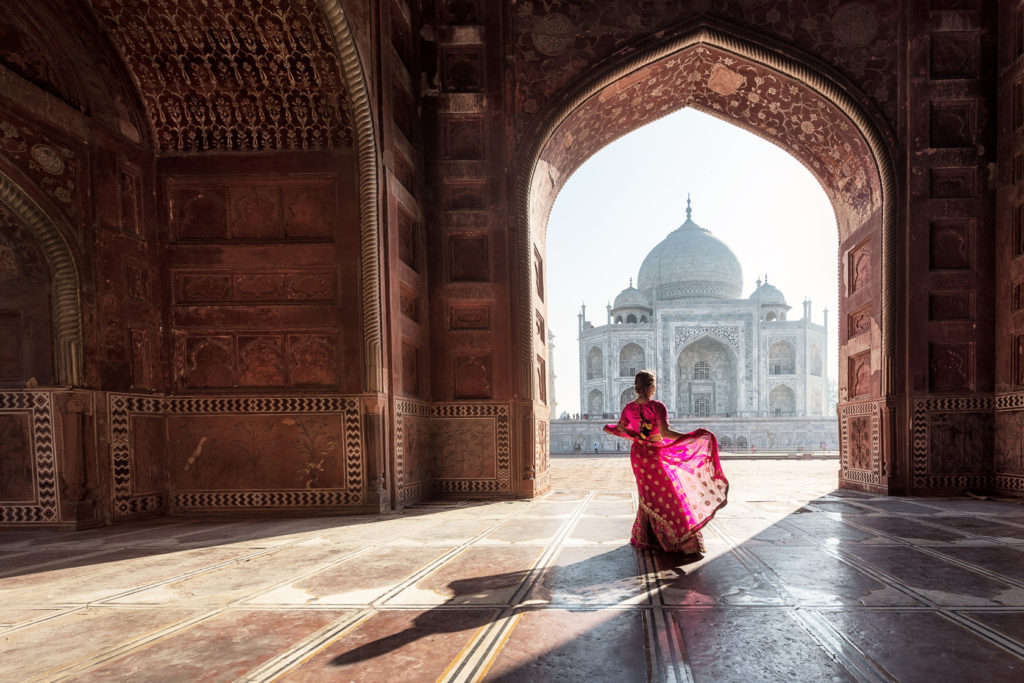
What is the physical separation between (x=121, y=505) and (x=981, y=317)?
8992 millimetres

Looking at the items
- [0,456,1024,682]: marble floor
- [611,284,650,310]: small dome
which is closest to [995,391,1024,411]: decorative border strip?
[0,456,1024,682]: marble floor

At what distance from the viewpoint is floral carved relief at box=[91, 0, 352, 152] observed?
5.04 meters

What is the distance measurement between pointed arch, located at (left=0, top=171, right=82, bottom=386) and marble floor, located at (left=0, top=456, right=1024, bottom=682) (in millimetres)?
1363

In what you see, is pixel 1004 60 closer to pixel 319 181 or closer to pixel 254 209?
pixel 319 181

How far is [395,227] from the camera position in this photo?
5.93 m

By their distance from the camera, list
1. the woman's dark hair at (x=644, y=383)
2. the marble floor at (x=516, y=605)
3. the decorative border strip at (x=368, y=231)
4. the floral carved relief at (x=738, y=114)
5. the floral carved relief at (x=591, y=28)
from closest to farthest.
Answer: the marble floor at (x=516, y=605) < the woman's dark hair at (x=644, y=383) < the decorative border strip at (x=368, y=231) < the floral carved relief at (x=591, y=28) < the floral carved relief at (x=738, y=114)

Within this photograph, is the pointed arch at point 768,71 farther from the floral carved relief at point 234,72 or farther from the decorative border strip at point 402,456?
the floral carved relief at point 234,72

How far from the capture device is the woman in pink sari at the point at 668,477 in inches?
136

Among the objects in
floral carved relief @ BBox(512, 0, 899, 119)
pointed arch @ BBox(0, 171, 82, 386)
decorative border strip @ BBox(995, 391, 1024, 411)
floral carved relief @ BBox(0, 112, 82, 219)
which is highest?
floral carved relief @ BBox(512, 0, 899, 119)

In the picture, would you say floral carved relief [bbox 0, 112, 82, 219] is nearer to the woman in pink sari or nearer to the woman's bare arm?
the woman in pink sari

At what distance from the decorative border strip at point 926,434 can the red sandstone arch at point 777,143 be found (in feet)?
1.00

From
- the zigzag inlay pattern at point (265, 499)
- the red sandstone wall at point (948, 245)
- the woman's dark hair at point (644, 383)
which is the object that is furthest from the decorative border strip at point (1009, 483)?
the zigzag inlay pattern at point (265, 499)

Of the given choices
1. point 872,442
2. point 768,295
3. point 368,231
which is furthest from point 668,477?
point 768,295

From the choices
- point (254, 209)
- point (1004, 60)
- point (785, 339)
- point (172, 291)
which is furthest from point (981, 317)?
point (785, 339)
